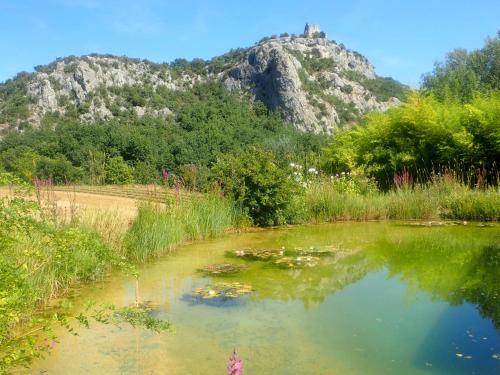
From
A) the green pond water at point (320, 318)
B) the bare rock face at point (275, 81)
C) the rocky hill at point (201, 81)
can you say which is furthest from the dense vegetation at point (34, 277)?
the bare rock face at point (275, 81)

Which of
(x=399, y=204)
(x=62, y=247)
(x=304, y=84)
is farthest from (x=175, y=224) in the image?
(x=304, y=84)

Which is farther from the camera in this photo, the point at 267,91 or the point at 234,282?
the point at 267,91

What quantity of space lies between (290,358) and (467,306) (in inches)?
81.4

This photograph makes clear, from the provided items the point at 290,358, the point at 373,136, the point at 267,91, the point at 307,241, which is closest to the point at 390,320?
the point at 290,358

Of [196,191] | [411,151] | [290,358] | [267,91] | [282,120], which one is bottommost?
[290,358]

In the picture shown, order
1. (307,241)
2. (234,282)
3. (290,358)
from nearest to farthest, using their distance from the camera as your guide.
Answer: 1. (290,358)
2. (234,282)
3. (307,241)

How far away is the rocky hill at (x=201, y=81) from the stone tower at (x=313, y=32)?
14.2 meters

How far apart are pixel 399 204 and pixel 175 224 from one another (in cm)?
490

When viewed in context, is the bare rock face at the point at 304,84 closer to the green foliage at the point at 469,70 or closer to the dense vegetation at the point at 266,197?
the green foliage at the point at 469,70

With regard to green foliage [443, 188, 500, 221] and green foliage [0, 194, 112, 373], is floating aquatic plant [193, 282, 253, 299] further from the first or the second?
green foliage [443, 188, 500, 221]

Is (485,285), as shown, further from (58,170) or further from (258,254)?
(58,170)

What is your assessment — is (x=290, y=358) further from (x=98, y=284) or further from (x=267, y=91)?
(x=267, y=91)

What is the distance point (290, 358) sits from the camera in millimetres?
3725

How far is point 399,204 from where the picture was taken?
1045 cm
